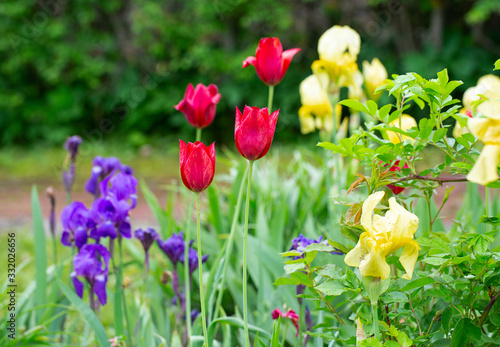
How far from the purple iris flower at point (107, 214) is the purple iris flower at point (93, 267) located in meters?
0.03

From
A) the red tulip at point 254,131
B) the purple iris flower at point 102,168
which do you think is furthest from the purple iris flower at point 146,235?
the red tulip at point 254,131

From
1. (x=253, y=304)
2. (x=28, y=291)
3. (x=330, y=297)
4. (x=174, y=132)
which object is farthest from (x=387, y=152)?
(x=174, y=132)

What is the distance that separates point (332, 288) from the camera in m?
0.84

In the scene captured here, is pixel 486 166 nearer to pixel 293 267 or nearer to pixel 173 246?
pixel 293 267

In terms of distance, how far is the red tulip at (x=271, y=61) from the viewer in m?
1.22

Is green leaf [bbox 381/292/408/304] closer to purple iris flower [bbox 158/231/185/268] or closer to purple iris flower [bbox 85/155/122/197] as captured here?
purple iris flower [bbox 158/231/185/268]

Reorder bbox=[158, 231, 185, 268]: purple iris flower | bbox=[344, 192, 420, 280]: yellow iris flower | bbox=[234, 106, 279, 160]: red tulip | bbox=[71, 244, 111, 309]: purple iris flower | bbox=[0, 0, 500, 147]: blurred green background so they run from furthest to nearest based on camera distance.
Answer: bbox=[0, 0, 500, 147]: blurred green background → bbox=[158, 231, 185, 268]: purple iris flower → bbox=[71, 244, 111, 309]: purple iris flower → bbox=[234, 106, 279, 160]: red tulip → bbox=[344, 192, 420, 280]: yellow iris flower

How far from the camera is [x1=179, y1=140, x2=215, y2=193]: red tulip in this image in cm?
85

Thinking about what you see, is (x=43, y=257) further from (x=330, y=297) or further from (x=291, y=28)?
(x=291, y=28)

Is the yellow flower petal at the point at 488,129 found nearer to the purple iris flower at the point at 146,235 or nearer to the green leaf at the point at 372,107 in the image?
the green leaf at the point at 372,107

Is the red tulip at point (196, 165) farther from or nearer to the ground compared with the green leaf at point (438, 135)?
nearer to the ground

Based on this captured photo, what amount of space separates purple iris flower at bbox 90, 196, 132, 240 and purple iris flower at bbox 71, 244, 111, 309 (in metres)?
0.03

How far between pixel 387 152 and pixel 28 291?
1365 millimetres

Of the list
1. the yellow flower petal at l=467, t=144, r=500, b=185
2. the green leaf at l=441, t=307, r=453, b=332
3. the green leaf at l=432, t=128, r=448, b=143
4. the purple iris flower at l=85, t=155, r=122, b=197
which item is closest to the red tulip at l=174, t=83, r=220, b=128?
the purple iris flower at l=85, t=155, r=122, b=197
